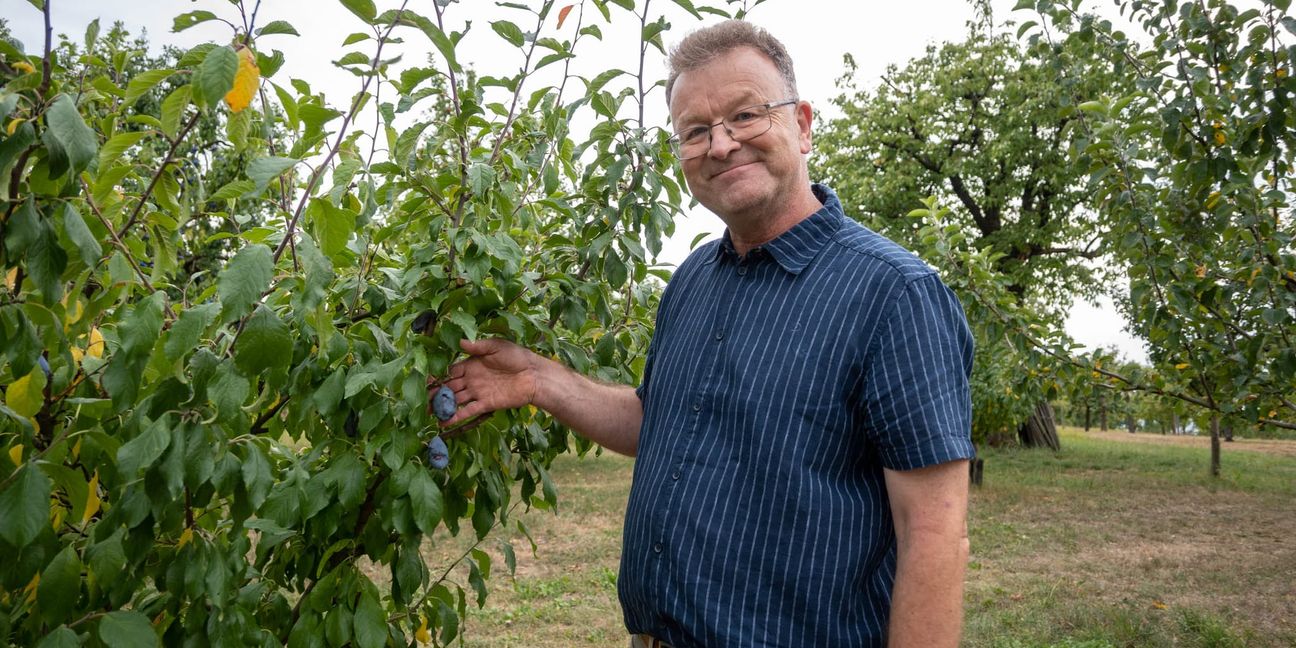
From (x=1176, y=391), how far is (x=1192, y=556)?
408cm

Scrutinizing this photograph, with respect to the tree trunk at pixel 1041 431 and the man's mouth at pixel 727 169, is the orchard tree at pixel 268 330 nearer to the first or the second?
the man's mouth at pixel 727 169

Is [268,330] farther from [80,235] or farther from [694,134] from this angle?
[694,134]

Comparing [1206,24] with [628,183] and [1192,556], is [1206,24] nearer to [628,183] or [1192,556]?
[628,183]

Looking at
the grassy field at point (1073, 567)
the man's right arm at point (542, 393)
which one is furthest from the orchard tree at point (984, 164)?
the man's right arm at point (542, 393)

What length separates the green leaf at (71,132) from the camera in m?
1.15

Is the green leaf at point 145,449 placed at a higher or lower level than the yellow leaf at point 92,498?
higher

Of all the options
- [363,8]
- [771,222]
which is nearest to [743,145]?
[771,222]

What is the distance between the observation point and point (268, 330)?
1331mm

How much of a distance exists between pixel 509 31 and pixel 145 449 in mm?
1058

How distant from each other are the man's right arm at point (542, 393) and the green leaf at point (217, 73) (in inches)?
30.6

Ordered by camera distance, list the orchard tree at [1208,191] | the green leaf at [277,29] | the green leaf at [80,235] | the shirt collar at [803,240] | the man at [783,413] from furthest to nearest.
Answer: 1. the orchard tree at [1208,191]
2. the shirt collar at [803,240]
3. the man at [783,413]
4. the green leaf at [277,29]
5. the green leaf at [80,235]

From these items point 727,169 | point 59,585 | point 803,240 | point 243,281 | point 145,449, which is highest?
point 727,169

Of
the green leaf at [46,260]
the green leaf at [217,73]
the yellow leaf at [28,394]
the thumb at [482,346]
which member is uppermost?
the green leaf at [217,73]

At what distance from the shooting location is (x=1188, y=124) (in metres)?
3.58
